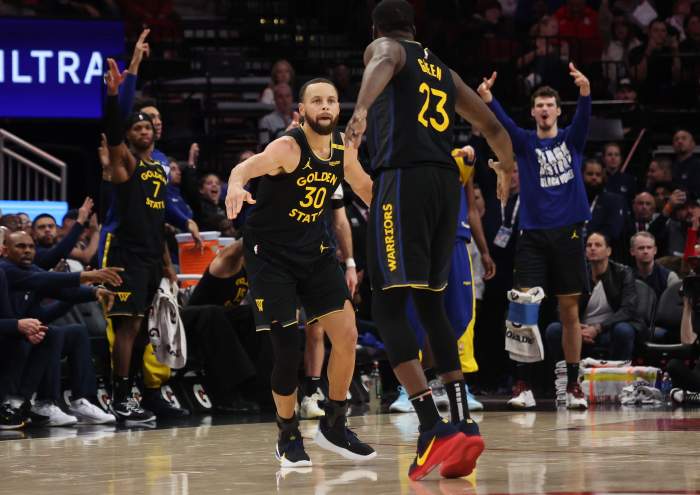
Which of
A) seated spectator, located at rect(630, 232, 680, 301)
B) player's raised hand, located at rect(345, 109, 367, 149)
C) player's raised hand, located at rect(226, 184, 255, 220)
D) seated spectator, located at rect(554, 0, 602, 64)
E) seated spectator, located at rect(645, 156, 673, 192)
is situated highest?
seated spectator, located at rect(554, 0, 602, 64)

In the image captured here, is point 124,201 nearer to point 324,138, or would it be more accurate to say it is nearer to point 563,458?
point 324,138

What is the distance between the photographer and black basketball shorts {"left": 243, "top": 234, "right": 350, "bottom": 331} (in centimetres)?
575

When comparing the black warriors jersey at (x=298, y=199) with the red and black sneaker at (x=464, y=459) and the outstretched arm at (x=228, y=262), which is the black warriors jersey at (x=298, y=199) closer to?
the red and black sneaker at (x=464, y=459)

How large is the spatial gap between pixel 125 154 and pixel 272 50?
8.29 meters

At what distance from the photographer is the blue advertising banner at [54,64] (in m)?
13.6

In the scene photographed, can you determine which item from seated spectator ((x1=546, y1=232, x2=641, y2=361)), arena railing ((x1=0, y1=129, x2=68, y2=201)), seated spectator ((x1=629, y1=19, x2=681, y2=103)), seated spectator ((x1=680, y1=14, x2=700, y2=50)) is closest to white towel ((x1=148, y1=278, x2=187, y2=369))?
seated spectator ((x1=546, y1=232, x2=641, y2=361))

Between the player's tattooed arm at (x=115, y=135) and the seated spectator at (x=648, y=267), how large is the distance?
451 cm

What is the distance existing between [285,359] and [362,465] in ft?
1.90

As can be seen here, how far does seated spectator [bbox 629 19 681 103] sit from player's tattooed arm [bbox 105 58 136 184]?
8295 mm

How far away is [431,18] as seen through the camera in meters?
17.0

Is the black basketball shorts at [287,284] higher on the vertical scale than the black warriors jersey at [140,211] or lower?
lower

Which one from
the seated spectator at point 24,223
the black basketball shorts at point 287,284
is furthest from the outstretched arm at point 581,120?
the seated spectator at point 24,223

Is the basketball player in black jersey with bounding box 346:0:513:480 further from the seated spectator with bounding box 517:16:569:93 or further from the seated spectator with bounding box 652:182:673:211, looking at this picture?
the seated spectator with bounding box 517:16:569:93

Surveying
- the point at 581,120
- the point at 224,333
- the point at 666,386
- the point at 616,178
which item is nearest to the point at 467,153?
the point at 581,120
